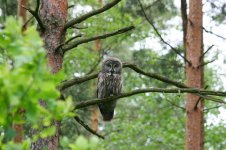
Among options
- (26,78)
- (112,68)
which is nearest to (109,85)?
(112,68)

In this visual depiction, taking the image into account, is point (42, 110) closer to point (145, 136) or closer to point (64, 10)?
point (64, 10)

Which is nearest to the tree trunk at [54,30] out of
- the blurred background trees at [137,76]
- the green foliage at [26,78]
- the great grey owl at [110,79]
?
the great grey owl at [110,79]

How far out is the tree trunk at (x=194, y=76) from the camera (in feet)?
24.6

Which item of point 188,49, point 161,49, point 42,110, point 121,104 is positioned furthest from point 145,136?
point 42,110

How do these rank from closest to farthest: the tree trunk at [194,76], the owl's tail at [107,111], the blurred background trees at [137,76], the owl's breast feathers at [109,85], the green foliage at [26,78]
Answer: the green foliage at [26,78] < the owl's breast feathers at [109,85] < the owl's tail at [107,111] < the tree trunk at [194,76] < the blurred background trees at [137,76]

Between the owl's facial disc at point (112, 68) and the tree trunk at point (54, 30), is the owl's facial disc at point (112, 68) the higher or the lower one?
the higher one

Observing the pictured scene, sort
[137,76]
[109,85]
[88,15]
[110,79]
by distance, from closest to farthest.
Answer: [88,15] < [109,85] < [110,79] < [137,76]

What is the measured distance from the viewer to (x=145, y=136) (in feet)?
40.7

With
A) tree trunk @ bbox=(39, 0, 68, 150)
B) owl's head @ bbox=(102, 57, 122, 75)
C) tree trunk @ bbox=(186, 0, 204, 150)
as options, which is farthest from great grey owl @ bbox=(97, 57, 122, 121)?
tree trunk @ bbox=(39, 0, 68, 150)

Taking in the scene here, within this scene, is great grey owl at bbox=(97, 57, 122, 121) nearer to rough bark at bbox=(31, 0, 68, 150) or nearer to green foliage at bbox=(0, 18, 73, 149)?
rough bark at bbox=(31, 0, 68, 150)

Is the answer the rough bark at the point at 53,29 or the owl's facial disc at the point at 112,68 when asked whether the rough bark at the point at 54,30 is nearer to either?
the rough bark at the point at 53,29

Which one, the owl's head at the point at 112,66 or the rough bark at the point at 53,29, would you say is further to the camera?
the owl's head at the point at 112,66

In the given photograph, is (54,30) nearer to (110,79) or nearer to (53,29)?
(53,29)

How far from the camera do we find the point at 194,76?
24.8 ft
